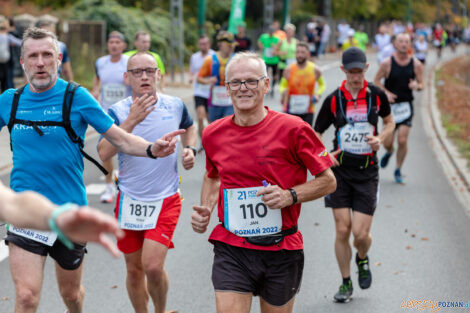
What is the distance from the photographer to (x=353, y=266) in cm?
727

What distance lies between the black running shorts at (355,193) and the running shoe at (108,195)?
3912 mm

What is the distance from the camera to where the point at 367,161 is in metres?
6.42

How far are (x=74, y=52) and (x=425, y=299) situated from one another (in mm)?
20632

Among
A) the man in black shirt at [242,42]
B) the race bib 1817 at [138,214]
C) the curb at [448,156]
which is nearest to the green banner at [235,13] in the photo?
the man in black shirt at [242,42]

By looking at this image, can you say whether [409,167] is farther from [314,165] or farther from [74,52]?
[74,52]

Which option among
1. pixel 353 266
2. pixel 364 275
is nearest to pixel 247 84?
pixel 364 275

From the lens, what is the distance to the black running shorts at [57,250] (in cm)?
451

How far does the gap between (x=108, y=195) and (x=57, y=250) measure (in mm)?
5030

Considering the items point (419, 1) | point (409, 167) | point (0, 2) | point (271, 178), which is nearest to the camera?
point (271, 178)

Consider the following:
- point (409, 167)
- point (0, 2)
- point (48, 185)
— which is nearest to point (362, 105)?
point (48, 185)

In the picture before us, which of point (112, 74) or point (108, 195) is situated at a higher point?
point (112, 74)

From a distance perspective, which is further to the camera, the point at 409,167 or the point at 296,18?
the point at 296,18

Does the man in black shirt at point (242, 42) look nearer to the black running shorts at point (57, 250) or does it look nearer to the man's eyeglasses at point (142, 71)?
the man's eyeglasses at point (142, 71)

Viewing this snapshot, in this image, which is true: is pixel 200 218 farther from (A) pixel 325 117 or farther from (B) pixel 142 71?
(A) pixel 325 117
